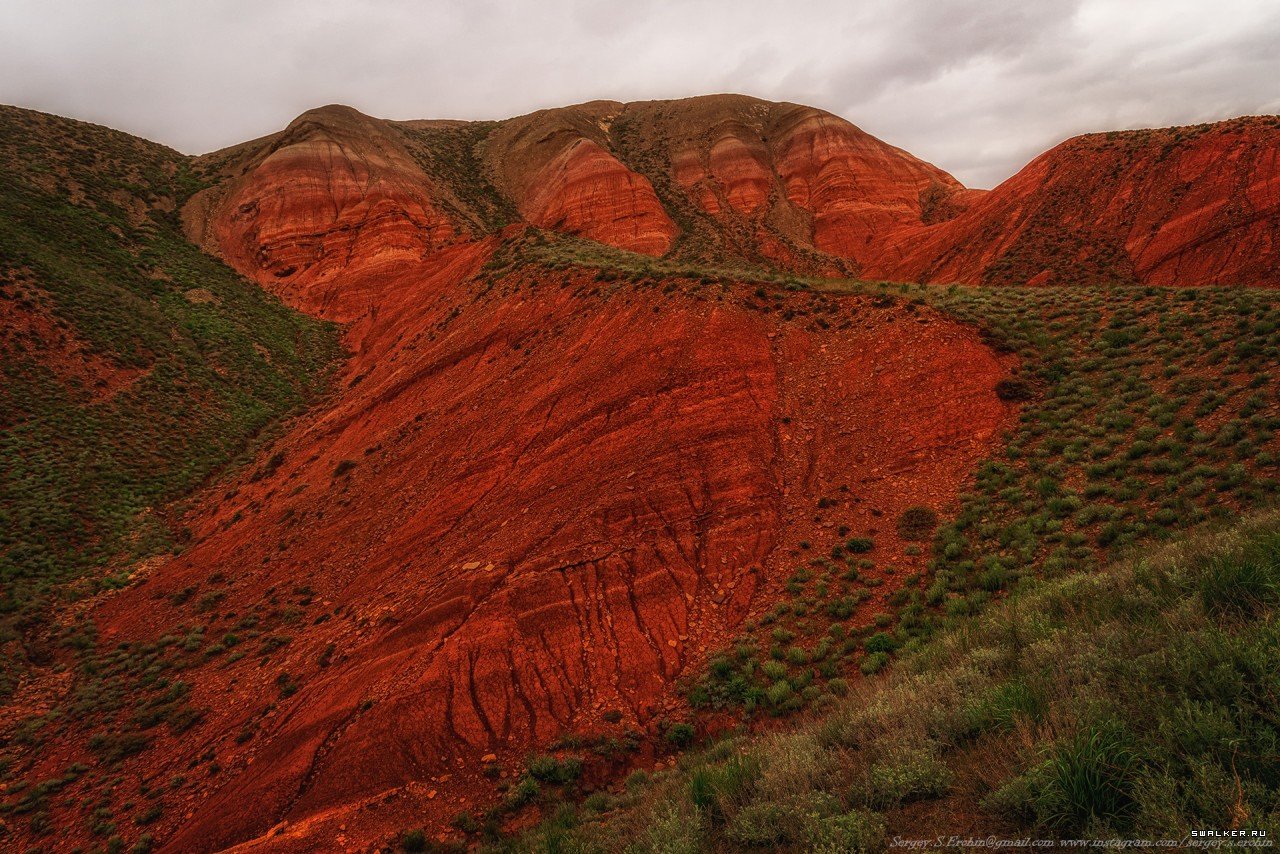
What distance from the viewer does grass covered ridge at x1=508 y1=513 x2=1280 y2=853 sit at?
3.12 m

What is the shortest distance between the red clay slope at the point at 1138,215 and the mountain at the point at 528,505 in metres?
0.38

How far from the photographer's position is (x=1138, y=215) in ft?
118

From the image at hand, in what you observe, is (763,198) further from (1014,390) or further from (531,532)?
(531,532)

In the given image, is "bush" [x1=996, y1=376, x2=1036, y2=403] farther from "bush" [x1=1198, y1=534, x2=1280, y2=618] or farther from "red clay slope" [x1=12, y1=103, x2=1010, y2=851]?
"bush" [x1=1198, y1=534, x2=1280, y2=618]

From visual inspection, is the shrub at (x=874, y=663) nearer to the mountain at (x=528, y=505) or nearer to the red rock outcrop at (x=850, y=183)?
Answer: the mountain at (x=528, y=505)

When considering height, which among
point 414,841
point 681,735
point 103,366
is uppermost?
point 103,366

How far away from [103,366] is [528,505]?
92.9ft

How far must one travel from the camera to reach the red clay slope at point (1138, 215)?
100 ft

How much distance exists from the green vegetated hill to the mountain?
20 centimetres

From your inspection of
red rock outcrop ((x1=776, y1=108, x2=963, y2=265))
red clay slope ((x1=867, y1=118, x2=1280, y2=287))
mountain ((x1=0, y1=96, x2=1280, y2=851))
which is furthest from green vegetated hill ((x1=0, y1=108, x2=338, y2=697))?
red rock outcrop ((x1=776, y1=108, x2=963, y2=265))

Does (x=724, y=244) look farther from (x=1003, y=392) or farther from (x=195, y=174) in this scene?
(x=195, y=174)

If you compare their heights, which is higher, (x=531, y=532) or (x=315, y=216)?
(x=315, y=216)

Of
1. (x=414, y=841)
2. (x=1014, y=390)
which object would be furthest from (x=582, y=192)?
(x=414, y=841)
